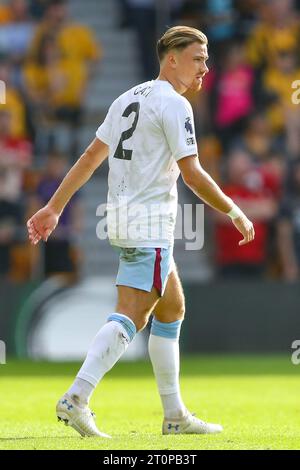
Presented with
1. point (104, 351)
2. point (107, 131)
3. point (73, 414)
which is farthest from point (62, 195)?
point (73, 414)

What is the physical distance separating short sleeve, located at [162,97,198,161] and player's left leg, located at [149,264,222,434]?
0.75 metres

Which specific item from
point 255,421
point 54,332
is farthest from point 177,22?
point 255,421

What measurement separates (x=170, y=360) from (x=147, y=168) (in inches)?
43.3

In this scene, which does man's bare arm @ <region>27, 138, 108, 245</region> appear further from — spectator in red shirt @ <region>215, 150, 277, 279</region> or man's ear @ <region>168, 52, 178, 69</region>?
spectator in red shirt @ <region>215, 150, 277, 279</region>

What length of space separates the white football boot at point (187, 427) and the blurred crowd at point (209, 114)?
7.85 m

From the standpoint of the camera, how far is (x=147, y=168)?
6.62m

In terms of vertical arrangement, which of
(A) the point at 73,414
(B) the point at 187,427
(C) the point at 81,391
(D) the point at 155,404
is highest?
(C) the point at 81,391

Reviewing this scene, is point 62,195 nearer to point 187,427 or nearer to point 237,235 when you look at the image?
point 187,427

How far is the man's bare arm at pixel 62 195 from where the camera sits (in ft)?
22.1

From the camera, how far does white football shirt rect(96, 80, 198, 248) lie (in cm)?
656

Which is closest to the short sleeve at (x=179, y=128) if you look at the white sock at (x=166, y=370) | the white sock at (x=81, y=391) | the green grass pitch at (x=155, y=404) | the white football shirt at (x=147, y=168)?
the white football shirt at (x=147, y=168)

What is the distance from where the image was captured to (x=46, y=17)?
16797mm
